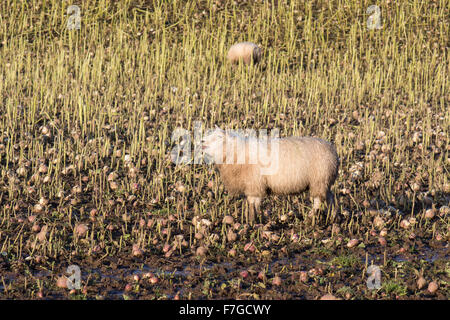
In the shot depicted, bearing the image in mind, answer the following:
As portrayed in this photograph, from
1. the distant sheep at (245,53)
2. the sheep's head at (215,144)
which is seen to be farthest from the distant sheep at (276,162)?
the distant sheep at (245,53)

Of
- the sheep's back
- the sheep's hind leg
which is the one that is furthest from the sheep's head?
the sheep's hind leg

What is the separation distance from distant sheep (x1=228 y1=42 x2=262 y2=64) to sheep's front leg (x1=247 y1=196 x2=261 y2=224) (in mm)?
6067

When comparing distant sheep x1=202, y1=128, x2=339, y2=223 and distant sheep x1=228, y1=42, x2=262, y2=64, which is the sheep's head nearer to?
distant sheep x1=202, y1=128, x2=339, y2=223

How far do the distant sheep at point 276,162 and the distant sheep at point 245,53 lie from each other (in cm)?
608

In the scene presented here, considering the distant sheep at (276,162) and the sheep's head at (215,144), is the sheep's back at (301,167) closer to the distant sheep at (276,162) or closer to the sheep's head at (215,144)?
the distant sheep at (276,162)

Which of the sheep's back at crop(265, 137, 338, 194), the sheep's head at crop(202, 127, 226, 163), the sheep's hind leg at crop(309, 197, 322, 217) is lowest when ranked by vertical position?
the sheep's hind leg at crop(309, 197, 322, 217)

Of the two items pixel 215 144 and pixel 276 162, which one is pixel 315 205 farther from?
pixel 215 144

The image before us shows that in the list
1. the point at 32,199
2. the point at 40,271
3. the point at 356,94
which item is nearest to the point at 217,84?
the point at 356,94

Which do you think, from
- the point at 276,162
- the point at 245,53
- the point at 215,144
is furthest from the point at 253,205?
the point at 245,53

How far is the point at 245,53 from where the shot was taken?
1190cm

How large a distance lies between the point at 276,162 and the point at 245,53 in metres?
6.37

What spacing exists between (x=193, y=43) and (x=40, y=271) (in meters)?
8.03

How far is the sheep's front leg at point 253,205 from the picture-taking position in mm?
6115

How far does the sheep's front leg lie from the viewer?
612 cm
